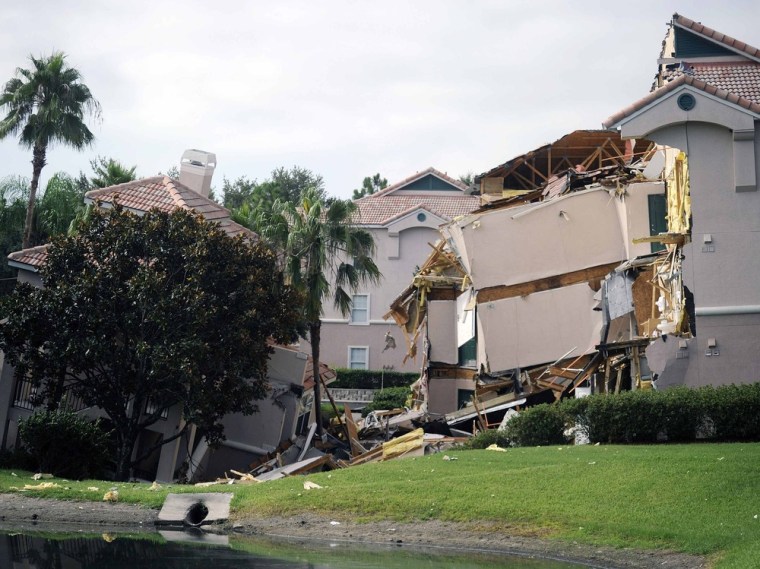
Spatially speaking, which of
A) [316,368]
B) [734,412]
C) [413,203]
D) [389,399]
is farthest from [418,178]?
[734,412]

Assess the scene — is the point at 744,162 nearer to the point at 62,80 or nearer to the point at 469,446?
the point at 469,446

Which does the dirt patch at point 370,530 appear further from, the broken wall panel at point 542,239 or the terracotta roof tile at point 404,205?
the terracotta roof tile at point 404,205

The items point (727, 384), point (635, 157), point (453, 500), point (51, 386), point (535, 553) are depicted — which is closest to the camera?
point (535, 553)

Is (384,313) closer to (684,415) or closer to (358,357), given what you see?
(358,357)

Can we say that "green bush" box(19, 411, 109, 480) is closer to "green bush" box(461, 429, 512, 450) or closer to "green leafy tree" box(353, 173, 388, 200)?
"green bush" box(461, 429, 512, 450)

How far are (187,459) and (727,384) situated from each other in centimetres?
1464

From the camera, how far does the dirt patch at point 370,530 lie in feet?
52.8

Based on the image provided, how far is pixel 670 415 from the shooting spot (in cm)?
2202

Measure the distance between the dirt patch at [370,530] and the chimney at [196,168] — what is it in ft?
64.5

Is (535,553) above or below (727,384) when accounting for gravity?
below

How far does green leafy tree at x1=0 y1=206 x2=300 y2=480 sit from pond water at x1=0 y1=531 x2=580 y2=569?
308 inches

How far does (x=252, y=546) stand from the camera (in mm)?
17891

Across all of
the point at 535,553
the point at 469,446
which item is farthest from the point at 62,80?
the point at 535,553

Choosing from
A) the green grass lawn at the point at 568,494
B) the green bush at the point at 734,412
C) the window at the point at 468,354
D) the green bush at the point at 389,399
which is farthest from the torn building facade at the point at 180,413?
the green bush at the point at 389,399
